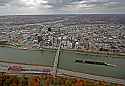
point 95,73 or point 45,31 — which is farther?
point 45,31

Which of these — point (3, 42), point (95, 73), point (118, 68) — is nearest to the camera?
point (95, 73)

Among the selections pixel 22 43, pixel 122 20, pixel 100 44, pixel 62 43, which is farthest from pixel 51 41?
pixel 122 20

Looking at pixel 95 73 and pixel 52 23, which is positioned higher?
pixel 52 23

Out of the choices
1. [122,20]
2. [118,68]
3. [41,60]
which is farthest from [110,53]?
[41,60]

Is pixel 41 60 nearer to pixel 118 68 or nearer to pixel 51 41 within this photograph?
pixel 51 41

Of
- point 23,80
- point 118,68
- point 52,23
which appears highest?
point 52,23

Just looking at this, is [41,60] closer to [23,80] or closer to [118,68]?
[118,68]

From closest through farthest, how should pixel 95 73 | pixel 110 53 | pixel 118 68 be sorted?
pixel 95 73 < pixel 118 68 < pixel 110 53
